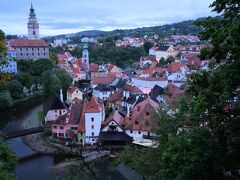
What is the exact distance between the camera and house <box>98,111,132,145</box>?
73.7 ft

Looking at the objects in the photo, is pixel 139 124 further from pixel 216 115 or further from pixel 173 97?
pixel 216 115

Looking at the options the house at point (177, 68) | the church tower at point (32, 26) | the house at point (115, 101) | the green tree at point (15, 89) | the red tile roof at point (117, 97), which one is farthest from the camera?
the church tower at point (32, 26)

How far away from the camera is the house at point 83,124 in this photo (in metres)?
23.2

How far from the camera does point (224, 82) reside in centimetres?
512

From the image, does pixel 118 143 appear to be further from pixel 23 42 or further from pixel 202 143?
pixel 23 42

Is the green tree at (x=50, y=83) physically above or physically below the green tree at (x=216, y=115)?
below

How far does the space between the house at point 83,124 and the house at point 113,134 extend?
2.06 feet

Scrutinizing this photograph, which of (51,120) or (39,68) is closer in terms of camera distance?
(51,120)

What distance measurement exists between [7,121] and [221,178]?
2716 centimetres

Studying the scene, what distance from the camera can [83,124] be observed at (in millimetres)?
23578

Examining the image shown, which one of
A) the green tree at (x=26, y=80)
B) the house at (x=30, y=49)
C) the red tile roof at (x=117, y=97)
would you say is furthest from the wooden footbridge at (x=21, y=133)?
the house at (x=30, y=49)

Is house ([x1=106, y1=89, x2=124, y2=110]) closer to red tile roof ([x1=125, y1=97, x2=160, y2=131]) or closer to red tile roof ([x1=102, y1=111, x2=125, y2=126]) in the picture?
red tile roof ([x1=102, y1=111, x2=125, y2=126])

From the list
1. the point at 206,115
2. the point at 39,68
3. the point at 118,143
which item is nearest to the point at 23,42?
the point at 39,68

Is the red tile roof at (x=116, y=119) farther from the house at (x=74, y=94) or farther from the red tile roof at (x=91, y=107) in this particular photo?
the house at (x=74, y=94)
